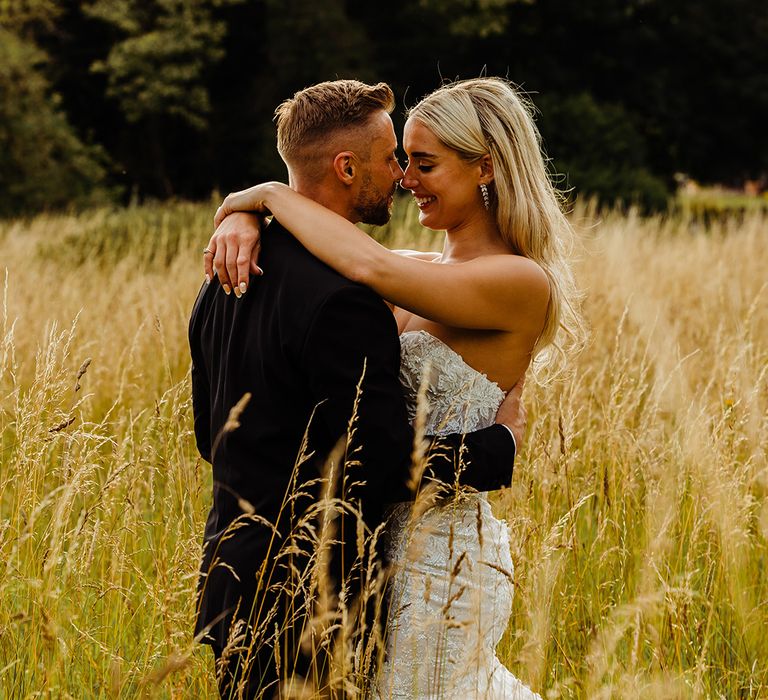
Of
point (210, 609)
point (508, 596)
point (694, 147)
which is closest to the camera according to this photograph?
point (210, 609)

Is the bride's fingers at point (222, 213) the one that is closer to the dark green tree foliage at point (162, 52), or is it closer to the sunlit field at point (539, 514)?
the sunlit field at point (539, 514)

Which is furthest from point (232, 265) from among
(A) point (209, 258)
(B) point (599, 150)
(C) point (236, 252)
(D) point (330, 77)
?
(B) point (599, 150)

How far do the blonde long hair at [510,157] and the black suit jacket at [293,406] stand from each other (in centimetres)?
51

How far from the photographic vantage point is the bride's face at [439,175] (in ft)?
8.63

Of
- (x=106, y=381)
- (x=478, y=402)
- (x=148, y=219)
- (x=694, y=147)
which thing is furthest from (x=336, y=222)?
(x=694, y=147)

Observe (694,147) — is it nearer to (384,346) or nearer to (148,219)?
(148,219)

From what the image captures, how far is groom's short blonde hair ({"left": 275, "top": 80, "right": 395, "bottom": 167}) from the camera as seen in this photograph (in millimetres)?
2309

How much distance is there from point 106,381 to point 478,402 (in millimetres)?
3280

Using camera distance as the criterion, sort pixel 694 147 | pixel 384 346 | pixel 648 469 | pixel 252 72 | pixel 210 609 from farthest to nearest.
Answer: pixel 694 147 → pixel 252 72 → pixel 648 469 → pixel 210 609 → pixel 384 346

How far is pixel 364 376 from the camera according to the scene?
2.05m

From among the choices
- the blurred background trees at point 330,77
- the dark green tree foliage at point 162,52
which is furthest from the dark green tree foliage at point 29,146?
the dark green tree foliage at point 162,52

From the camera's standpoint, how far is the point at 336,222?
2277mm

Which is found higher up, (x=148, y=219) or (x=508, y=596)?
(x=508, y=596)

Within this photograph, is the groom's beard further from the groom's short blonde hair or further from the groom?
the groom's short blonde hair
